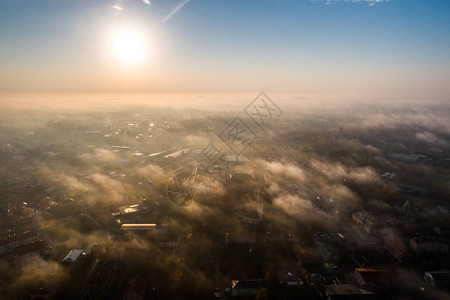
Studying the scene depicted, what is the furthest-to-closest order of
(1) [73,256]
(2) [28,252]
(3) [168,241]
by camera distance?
1. (3) [168,241]
2. (2) [28,252]
3. (1) [73,256]

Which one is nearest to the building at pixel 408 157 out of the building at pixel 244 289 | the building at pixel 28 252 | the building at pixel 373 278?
the building at pixel 373 278

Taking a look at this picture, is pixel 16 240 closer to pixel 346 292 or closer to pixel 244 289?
pixel 244 289

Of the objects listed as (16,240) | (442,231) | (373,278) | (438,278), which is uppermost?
(16,240)

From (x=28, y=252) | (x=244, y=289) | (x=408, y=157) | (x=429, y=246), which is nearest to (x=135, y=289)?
(x=244, y=289)

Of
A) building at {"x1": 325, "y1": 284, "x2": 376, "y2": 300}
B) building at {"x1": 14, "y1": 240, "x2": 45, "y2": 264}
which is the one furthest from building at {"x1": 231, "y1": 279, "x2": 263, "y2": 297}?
building at {"x1": 14, "y1": 240, "x2": 45, "y2": 264}

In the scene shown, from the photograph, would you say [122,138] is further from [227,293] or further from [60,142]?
[227,293]

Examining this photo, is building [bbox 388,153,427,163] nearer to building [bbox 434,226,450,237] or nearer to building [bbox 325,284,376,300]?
building [bbox 434,226,450,237]

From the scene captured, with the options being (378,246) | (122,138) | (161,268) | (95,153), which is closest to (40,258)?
(161,268)
